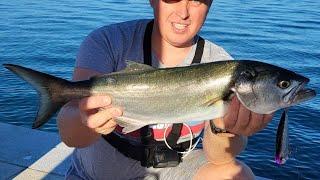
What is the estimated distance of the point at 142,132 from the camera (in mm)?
3863

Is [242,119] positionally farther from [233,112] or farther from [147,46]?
[147,46]

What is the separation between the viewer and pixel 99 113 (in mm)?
3092

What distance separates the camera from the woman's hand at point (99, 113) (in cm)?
310

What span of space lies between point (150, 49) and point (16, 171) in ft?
7.74

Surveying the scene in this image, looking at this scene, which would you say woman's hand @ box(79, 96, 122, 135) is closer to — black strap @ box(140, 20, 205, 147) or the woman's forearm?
the woman's forearm

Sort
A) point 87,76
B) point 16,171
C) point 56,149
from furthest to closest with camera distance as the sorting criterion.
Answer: point 56,149 < point 16,171 < point 87,76

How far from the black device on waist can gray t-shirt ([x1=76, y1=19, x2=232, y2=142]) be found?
44 millimetres

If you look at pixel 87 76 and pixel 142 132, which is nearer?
pixel 87 76

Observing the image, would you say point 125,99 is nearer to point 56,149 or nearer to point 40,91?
point 40,91

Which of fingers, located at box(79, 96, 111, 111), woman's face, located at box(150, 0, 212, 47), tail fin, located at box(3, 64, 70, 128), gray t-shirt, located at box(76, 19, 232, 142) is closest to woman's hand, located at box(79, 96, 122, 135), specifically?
fingers, located at box(79, 96, 111, 111)

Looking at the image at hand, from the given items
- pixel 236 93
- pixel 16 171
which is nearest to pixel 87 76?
pixel 236 93

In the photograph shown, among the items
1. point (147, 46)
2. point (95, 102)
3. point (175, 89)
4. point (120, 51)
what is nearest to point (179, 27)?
point (147, 46)

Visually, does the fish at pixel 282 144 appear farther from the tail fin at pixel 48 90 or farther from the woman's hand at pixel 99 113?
the tail fin at pixel 48 90

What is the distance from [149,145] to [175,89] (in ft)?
2.78
